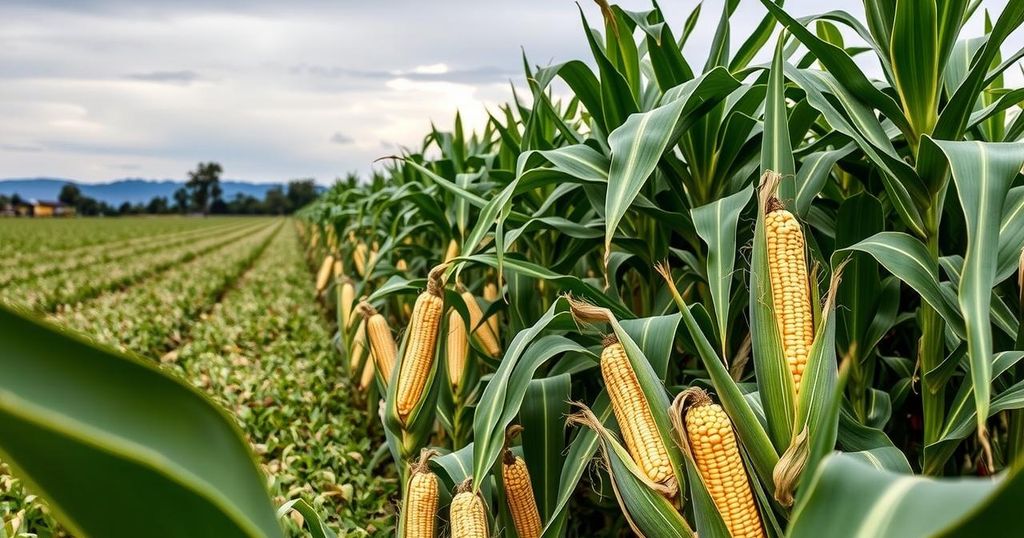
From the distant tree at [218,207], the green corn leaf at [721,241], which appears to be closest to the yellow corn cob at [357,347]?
the green corn leaf at [721,241]

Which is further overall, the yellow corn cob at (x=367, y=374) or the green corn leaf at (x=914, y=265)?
A: the yellow corn cob at (x=367, y=374)

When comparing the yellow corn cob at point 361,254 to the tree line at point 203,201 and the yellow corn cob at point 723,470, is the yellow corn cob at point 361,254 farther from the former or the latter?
the tree line at point 203,201

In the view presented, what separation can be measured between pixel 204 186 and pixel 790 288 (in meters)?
115

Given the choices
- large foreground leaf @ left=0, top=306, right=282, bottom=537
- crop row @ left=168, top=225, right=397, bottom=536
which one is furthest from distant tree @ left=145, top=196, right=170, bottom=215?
large foreground leaf @ left=0, top=306, right=282, bottom=537

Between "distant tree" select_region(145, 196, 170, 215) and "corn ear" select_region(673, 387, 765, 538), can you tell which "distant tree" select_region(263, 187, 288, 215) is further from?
"corn ear" select_region(673, 387, 765, 538)

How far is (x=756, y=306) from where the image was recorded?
1.28 metres

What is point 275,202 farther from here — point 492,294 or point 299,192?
point 492,294

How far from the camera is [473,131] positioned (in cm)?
460

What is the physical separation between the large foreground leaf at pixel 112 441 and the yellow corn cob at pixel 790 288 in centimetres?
96

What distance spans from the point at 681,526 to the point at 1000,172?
32.2 inches

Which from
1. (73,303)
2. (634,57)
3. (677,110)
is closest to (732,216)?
(677,110)

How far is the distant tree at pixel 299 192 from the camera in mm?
90188

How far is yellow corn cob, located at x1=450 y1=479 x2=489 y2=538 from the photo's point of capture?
1.45m

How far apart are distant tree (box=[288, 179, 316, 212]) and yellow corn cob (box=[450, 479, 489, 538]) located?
90.6 meters
